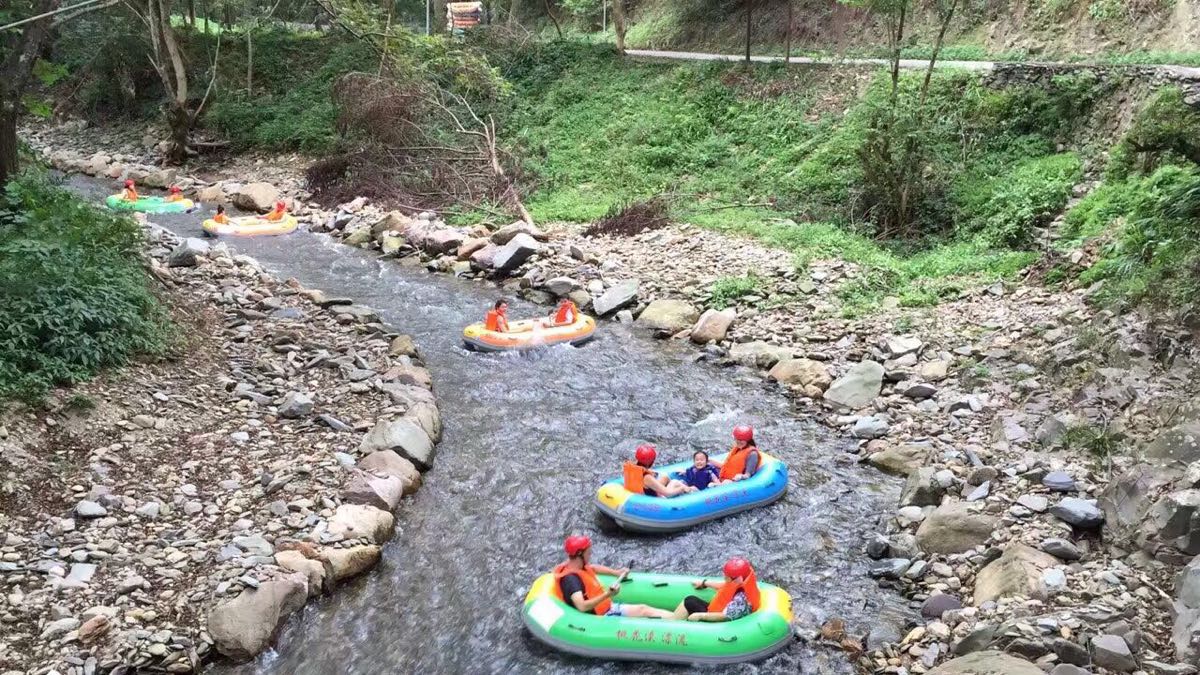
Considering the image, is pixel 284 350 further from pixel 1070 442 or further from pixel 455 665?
pixel 1070 442

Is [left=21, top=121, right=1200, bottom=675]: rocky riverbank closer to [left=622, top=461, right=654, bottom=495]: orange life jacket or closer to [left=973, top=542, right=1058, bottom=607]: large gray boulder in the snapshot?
[left=973, top=542, right=1058, bottom=607]: large gray boulder

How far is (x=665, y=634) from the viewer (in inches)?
221

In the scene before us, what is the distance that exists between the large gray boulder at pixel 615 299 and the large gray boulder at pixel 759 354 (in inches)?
83.8

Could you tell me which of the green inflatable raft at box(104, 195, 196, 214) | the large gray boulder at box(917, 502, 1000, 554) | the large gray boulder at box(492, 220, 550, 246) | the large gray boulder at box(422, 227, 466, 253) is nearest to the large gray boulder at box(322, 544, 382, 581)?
the large gray boulder at box(917, 502, 1000, 554)

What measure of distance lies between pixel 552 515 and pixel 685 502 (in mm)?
1210

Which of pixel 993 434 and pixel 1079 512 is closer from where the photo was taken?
pixel 1079 512

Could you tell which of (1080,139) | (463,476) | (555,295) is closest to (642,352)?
(555,295)

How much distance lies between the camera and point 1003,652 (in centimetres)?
491

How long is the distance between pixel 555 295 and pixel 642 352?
2647 mm

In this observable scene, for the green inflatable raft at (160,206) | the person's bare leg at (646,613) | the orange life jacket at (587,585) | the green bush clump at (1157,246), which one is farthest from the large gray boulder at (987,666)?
the green inflatable raft at (160,206)

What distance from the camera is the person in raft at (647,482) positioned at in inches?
287

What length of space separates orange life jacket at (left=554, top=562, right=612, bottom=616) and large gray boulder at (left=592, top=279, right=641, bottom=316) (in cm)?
655

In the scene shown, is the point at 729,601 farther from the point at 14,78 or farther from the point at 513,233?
the point at 513,233

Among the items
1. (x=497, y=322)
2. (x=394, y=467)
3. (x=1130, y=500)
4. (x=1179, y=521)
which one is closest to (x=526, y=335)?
(x=497, y=322)
